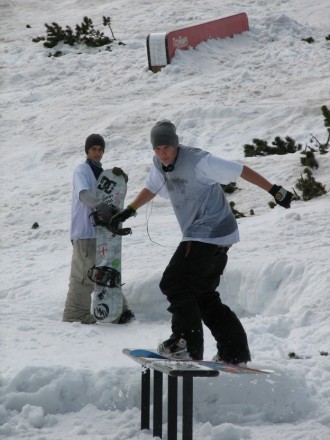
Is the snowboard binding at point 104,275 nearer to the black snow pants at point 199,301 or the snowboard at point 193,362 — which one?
the black snow pants at point 199,301

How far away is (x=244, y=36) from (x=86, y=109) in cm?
533

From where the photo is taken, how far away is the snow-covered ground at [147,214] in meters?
5.53

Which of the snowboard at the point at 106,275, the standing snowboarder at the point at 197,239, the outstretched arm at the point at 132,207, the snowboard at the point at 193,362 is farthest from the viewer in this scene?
the snowboard at the point at 106,275

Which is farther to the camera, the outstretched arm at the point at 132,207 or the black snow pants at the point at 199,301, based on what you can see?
the outstretched arm at the point at 132,207

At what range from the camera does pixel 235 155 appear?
14.5 meters

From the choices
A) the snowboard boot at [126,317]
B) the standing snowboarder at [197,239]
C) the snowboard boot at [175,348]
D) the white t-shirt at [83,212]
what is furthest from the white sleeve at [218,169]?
the snowboard boot at [126,317]

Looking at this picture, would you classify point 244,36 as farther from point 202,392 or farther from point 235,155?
point 202,392

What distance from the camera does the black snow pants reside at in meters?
5.67

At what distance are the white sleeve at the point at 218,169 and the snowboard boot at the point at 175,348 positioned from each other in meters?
1.10

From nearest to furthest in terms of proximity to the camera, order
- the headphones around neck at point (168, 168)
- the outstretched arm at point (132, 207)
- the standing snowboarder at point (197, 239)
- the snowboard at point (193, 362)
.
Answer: the snowboard at point (193, 362)
the standing snowboarder at point (197, 239)
the headphones around neck at point (168, 168)
the outstretched arm at point (132, 207)

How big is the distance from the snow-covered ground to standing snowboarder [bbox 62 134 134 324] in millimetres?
315

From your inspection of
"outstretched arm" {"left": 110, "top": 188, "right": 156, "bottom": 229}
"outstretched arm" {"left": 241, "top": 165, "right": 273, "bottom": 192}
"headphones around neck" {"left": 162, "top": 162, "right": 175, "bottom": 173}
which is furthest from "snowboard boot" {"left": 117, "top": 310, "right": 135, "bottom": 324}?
"outstretched arm" {"left": 241, "top": 165, "right": 273, "bottom": 192}

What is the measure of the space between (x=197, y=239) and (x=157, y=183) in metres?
0.55

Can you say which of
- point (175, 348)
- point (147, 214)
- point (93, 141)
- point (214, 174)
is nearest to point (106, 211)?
point (93, 141)
